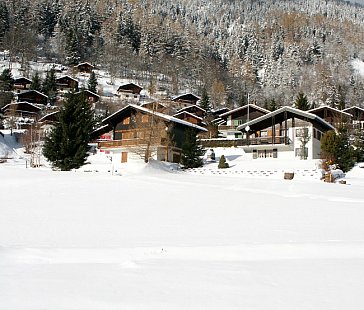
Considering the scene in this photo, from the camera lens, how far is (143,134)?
38.8 m

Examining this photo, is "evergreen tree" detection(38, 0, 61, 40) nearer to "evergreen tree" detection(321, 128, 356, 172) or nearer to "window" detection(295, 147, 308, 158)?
"window" detection(295, 147, 308, 158)

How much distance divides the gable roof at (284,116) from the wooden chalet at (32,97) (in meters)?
41.6

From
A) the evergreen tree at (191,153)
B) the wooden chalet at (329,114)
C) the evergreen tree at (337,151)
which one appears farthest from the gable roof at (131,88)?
the evergreen tree at (337,151)

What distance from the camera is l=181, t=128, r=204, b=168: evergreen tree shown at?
37.6 metres

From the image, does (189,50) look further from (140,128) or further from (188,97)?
(140,128)

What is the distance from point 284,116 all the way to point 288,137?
2.70 metres

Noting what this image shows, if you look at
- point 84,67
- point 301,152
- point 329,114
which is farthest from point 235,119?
point 84,67

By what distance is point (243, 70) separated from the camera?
5659 inches

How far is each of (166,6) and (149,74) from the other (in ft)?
303

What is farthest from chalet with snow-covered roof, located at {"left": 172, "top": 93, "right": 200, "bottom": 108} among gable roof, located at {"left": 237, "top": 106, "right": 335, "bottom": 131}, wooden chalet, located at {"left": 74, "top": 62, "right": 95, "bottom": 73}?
gable roof, located at {"left": 237, "top": 106, "right": 335, "bottom": 131}

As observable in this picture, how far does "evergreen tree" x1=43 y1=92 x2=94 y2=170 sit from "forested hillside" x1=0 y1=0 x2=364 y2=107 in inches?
2377

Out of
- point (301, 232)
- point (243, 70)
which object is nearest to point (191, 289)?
point (301, 232)

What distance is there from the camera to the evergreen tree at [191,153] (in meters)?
37.6

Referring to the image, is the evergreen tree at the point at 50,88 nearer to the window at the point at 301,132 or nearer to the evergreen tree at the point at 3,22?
the evergreen tree at the point at 3,22
